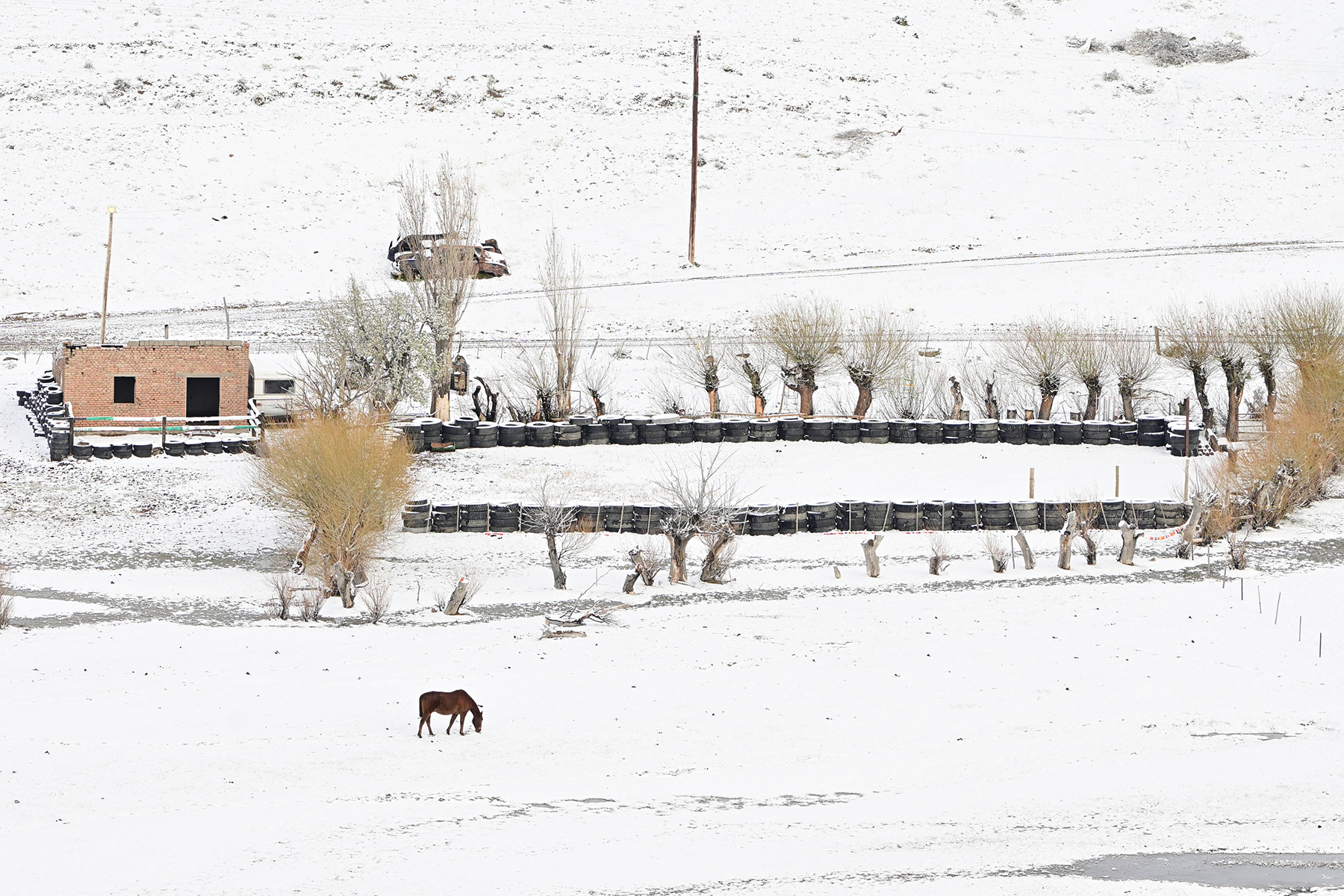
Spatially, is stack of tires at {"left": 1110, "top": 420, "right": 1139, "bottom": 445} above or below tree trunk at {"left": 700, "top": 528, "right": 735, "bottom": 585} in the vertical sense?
above

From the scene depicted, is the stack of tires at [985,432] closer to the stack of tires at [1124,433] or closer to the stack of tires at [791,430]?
the stack of tires at [1124,433]

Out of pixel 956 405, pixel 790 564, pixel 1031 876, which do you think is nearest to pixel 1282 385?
pixel 956 405

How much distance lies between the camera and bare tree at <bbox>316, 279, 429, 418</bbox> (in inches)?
1442

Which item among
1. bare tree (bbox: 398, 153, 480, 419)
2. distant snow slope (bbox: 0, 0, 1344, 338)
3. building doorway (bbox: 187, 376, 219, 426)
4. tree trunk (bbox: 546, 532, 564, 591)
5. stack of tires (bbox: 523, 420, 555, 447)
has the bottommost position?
tree trunk (bbox: 546, 532, 564, 591)

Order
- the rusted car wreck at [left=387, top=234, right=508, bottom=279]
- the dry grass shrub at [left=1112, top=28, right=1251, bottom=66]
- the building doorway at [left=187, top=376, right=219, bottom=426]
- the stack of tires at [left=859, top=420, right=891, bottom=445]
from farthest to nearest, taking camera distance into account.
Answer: the dry grass shrub at [left=1112, top=28, right=1251, bottom=66] < the rusted car wreck at [left=387, top=234, right=508, bottom=279] < the building doorway at [left=187, top=376, right=219, bottom=426] < the stack of tires at [left=859, top=420, right=891, bottom=445]

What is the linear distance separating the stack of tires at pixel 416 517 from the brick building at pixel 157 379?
10.2 m

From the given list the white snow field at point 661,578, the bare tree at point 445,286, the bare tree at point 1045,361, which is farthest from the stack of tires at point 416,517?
the bare tree at point 1045,361

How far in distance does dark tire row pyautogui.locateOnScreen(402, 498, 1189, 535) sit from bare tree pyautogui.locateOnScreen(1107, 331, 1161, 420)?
978 cm

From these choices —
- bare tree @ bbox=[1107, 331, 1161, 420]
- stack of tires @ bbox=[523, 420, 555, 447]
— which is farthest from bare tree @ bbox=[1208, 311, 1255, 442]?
stack of tires @ bbox=[523, 420, 555, 447]

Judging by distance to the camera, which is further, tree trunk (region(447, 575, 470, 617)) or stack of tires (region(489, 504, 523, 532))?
stack of tires (region(489, 504, 523, 532))

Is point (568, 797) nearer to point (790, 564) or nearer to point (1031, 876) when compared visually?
point (1031, 876)

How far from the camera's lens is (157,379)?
3691cm

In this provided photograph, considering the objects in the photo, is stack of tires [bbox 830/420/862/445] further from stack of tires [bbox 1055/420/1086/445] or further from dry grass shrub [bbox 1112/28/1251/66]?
dry grass shrub [bbox 1112/28/1251/66]

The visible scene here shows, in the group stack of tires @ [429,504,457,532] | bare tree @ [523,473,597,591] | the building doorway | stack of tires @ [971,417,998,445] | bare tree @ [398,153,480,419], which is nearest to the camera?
bare tree @ [523,473,597,591]
